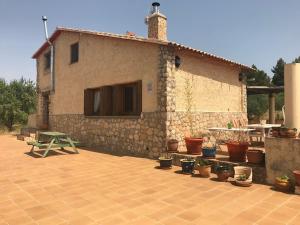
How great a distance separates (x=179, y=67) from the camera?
8477mm

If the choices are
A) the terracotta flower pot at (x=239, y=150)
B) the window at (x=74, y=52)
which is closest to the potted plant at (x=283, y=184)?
the terracotta flower pot at (x=239, y=150)

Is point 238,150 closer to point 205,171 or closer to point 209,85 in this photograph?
point 205,171

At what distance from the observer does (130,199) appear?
443 centimetres

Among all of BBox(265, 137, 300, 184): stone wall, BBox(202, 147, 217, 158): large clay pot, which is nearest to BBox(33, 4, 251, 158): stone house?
BBox(202, 147, 217, 158): large clay pot

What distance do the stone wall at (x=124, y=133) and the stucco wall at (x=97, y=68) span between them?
0.51 metres

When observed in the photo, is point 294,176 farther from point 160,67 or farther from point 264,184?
point 160,67

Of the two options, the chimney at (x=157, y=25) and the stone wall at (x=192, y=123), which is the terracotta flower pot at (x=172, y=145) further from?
the chimney at (x=157, y=25)

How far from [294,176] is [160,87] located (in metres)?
4.54

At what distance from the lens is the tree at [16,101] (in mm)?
21336

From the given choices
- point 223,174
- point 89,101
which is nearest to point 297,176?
point 223,174

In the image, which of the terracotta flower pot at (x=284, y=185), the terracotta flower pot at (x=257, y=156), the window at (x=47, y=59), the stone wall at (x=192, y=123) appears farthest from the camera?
the window at (x=47, y=59)

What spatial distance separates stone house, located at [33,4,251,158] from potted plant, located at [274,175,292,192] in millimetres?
3609

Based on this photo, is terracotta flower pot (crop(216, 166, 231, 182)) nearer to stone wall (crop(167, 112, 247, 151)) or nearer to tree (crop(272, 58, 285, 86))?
stone wall (crop(167, 112, 247, 151))

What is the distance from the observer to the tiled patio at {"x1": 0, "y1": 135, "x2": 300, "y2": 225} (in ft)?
11.9
